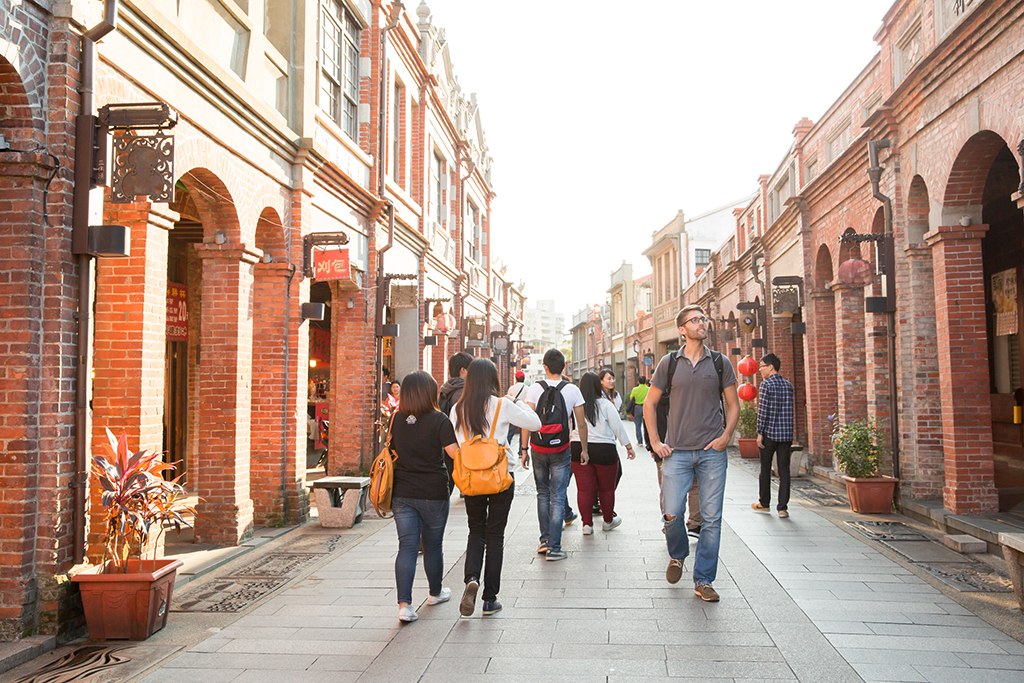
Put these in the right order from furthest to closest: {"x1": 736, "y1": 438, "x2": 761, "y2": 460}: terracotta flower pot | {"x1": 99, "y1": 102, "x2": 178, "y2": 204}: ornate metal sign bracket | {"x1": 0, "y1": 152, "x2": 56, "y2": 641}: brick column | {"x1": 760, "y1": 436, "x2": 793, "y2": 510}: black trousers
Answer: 1. {"x1": 736, "y1": 438, "x2": 761, "y2": 460}: terracotta flower pot
2. {"x1": 760, "y1": 436, "x2": 793, "y2": 510}: black trousers
3. {"x1": 99, "y1": 102, "x2": 178, "y2": 204}: ornate metal sign bracket
4. {"x1": 0, "y1": 152, "x2": 56, "y2": 641}: brick column

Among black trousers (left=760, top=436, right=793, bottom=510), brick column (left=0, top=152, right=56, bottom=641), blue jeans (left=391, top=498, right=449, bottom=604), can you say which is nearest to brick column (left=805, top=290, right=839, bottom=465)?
black trousers (left=760, top=436, right=793, bottom=510)

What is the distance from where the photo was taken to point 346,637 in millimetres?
4820

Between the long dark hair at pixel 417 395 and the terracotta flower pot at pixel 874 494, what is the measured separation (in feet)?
20.5

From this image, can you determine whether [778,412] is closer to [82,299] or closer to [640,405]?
[82,299]

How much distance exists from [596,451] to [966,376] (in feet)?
13.5

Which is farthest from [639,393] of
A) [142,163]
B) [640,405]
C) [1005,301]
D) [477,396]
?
[142,163]

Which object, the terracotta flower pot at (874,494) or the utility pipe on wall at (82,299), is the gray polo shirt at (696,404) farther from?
the terracotta flower pot at (874,494)

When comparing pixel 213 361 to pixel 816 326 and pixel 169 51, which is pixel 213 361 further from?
pixel 816 326

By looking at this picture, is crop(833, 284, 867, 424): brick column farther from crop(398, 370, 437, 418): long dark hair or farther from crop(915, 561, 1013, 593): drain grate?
crop(398, 370, 437, 418): long dark hair

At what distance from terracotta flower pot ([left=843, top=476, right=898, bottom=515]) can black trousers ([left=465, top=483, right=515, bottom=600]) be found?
5725 millimetres

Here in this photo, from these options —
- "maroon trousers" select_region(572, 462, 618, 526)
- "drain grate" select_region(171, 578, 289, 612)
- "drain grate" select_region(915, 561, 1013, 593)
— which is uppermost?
"maroon trousers" select_region(572, 462, 618, 526)

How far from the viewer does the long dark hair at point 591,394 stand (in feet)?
25.5

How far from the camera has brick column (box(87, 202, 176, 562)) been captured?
6.05 meters

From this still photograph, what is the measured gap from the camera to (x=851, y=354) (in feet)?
39.7
